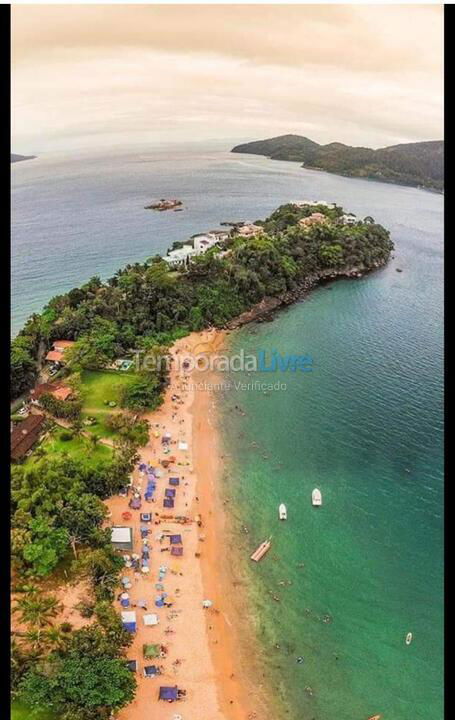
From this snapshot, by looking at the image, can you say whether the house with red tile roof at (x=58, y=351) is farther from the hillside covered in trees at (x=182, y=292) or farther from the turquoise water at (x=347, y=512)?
the turquoise water at (x=347, y=512)

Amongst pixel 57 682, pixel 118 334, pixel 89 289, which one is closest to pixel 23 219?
pixel 89 289

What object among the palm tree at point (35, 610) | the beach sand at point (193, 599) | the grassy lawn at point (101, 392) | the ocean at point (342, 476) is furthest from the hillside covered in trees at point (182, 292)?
the palm tree at point (35, 610)

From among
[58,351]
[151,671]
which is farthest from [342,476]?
[58,351]

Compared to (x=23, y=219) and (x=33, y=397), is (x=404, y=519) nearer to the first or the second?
(x=33, y=397)
